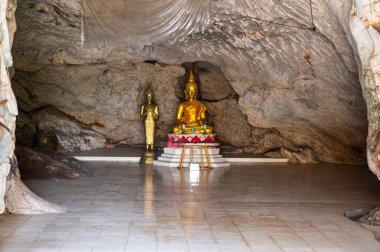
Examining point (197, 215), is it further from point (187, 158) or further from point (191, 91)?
point (191, 91)

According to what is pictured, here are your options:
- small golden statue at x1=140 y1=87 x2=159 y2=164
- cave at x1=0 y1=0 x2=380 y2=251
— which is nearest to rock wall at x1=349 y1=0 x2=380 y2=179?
cave at x1=0 y1=0 x2=380 y2=251

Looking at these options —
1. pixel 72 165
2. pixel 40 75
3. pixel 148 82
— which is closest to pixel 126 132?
pixel 148 82

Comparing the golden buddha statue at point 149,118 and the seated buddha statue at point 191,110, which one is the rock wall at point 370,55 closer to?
the seated buddha statue at point 191,110

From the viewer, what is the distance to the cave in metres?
5.32

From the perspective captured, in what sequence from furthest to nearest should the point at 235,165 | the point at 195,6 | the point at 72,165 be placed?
the point at 235,165 → the point at 72,165 → the point at 195,6

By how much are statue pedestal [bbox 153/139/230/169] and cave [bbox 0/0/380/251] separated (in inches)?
19.5

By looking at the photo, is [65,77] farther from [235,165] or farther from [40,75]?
[235,165]

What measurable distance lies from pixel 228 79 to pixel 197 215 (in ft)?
18.4

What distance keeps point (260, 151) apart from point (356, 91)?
4445mm

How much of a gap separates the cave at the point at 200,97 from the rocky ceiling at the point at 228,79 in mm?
26

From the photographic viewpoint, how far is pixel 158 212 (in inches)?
217

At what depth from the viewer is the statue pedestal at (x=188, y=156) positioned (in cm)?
1016

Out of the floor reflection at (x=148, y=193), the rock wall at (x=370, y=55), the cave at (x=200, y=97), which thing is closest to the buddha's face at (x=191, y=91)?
the cave at (x=200, y=97)

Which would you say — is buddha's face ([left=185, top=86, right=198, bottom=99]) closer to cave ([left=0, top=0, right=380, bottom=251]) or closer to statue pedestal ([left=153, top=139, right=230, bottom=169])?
cave ([left=0, top=0, right=380, bottom=251])
